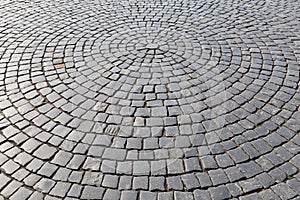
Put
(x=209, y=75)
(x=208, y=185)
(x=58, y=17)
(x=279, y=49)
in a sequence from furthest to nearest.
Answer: (x=58, y=17) → (x=279, y=49) → (x=209, y=75) → (x=208, y=185)

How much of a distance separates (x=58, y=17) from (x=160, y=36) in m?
2.52

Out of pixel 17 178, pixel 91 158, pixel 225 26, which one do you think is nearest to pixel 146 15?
pixel 225 26

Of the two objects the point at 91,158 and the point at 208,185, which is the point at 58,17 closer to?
the point at 91,158

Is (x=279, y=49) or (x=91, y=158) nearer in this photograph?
(x=91, y=158)

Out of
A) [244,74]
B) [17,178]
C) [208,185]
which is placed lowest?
[17,178]

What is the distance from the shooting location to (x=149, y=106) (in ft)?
13.7

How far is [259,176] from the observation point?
3.17m

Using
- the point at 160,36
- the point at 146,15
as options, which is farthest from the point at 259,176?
the point at 146,15

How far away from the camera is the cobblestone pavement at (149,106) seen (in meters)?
3.13

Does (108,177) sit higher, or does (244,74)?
(244,74)

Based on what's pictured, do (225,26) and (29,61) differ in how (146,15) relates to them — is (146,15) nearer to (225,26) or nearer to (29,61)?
(225,26)

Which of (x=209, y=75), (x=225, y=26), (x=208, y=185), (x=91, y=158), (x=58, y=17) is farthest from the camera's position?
(x=58, y=17)

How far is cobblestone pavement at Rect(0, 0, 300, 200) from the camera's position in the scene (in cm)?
313

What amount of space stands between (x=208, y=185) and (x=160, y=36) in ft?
11.9
